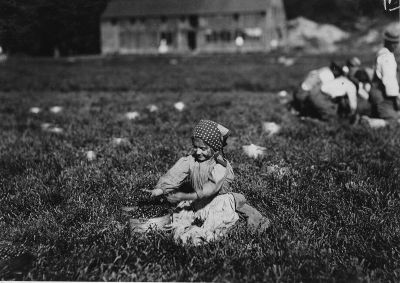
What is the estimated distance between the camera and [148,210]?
3.59 meters

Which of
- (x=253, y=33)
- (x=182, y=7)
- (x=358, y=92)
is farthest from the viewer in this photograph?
(x=182, y=7)

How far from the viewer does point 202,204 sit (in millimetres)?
3223

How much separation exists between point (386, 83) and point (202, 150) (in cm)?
511

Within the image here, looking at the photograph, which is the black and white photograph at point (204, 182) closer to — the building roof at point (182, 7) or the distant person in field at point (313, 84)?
the distant person in field at point (313, 84)

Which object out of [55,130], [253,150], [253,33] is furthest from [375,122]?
[253,33]

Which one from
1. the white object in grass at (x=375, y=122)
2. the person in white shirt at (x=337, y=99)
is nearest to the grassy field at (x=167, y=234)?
the white object in grass at (x=375, y=122)

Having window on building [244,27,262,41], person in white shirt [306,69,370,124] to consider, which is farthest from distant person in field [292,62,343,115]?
window on building [244,27,262,41]

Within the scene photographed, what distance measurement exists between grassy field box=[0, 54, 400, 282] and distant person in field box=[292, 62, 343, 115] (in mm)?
573

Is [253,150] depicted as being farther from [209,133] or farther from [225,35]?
[225,35]

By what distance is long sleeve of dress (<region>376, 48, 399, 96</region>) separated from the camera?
6.58m

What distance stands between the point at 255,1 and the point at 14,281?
44.7m

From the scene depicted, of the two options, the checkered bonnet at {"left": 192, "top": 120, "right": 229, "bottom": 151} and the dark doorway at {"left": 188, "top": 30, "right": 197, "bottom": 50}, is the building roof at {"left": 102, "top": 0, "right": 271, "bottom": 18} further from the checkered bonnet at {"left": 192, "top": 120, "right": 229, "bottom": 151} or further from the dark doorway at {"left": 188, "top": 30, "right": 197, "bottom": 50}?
the checkered bonnet at {"left": 192, "top": 120, "right": 229, "bottom": 151}

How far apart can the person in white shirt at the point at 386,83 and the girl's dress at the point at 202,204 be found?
480cm

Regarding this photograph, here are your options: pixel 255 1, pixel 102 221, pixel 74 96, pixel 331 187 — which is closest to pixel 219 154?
pixel 102 221
